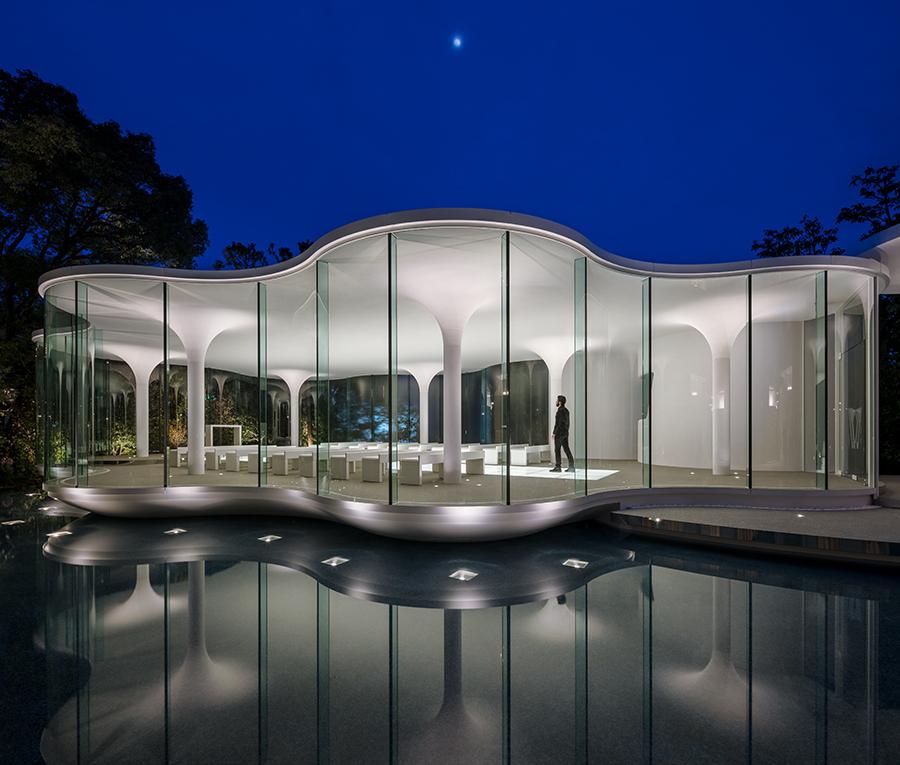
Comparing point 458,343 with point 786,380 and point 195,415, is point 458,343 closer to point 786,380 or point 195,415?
point 195,415

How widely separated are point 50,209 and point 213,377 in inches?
257

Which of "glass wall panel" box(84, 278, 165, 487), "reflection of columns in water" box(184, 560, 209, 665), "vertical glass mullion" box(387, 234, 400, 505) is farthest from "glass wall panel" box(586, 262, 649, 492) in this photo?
"glass wall panel" box(84, 278, 165, 487)

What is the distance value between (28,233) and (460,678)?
59.2 feet

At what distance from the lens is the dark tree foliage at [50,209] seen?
504 inches

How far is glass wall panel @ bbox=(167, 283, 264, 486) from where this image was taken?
911 centimetres

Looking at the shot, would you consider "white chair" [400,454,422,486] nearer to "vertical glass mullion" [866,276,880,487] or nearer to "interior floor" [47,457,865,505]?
"interior floor" [47,457,865,505]

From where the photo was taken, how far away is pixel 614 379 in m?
8.57

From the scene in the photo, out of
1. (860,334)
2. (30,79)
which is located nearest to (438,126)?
(30,79)

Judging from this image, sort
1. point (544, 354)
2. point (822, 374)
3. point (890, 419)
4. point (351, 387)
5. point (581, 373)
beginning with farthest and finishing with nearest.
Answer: point (890, 419)
point (544, 354)
point (351, 387)
point (822, 374)
point (581, 373)

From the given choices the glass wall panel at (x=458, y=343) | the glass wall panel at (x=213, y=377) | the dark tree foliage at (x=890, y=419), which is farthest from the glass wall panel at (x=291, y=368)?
the dark tree foliage at (x=890, y=419)

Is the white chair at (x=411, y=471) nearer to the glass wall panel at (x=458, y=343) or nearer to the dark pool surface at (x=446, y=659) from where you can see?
the glass wall panel at (x=458, y=343)

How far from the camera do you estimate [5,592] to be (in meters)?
4.95

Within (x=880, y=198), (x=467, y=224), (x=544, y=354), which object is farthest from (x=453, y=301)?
(x=880, y=198)

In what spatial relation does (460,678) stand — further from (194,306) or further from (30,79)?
(30,79)
